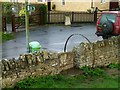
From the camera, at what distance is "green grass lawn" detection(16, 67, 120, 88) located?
9734 mm

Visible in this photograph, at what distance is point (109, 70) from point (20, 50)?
5245mm

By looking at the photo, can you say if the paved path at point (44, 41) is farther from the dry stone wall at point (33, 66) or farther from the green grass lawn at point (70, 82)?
the green grass lawn at point (70, 82)

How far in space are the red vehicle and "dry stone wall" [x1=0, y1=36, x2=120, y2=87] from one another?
4.37 metres

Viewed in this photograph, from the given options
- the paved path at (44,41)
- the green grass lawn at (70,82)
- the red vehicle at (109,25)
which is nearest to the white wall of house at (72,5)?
the paved path at (44,41)

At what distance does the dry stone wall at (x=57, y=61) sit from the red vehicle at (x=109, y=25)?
172 inches

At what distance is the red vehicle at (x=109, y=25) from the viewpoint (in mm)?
17606

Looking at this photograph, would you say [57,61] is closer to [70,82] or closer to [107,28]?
[70,82]

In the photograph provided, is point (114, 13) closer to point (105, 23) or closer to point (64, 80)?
point (105, 23)

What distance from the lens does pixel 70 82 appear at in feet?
33.6

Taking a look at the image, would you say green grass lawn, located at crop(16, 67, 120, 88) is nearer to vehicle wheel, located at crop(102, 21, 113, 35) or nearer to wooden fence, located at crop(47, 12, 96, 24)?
vehicle wheel, located at crop(102, 21, 113, 35)

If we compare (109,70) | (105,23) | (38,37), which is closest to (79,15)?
(38,37)

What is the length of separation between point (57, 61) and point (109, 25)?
746cm

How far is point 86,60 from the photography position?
11.9 meters

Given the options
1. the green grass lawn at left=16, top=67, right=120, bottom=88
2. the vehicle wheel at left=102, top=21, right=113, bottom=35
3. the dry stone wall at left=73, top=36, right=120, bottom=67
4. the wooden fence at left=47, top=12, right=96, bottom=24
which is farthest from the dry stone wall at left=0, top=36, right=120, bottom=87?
the wooden fence at left=47, top=12, right=96, bottom=24
